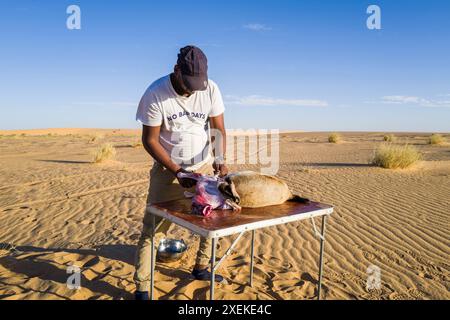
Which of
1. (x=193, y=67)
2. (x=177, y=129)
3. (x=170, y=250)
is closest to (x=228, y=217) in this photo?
(x=177, y=129)

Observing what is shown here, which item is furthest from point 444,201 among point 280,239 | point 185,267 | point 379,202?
point 185,267

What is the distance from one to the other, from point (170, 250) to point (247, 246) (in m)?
1.25

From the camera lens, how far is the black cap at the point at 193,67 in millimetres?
2744

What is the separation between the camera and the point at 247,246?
16.3ft

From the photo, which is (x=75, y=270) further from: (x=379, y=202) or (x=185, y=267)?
(x=379, y=202)

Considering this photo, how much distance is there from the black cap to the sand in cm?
200

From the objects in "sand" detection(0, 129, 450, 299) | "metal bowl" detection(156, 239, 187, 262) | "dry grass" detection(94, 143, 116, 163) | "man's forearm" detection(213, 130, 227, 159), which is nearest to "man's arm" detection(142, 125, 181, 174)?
"man's forearm" detection(213, 130, 227, 159)

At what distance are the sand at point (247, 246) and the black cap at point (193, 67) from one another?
6.56ft

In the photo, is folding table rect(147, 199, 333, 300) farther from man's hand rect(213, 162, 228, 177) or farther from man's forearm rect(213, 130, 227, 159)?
man's forearm rect(213, 130, 227, 159)

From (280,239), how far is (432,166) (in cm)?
980

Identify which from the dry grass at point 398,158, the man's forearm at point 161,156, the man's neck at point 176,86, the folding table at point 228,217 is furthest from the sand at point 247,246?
the dry grass at point 398,158

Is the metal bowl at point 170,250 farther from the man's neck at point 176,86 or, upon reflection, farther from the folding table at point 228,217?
the man's neck at point 176,86

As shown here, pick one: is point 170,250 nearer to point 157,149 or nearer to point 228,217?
point 157,149

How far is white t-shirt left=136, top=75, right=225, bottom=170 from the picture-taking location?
9.71 feet
